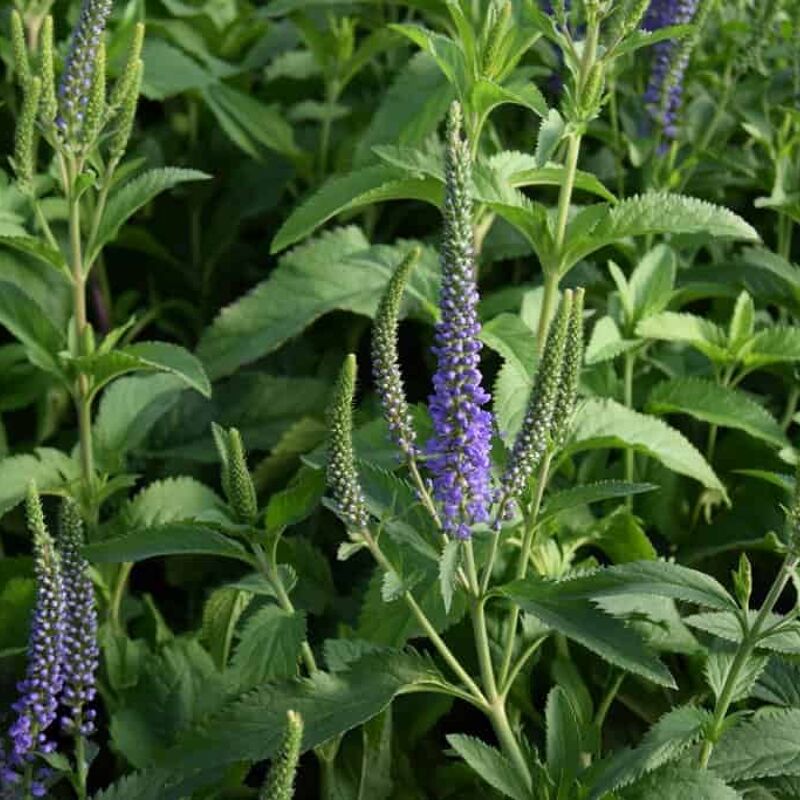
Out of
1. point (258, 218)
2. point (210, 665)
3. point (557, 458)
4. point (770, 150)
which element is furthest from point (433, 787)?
point (258, 218)

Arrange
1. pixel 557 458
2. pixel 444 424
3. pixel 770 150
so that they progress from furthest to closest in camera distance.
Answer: pixel 770 150, pixel 557 458, pixel 444 424

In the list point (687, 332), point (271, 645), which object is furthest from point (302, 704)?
point (687, 332)

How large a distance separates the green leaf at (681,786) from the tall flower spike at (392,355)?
591 mm

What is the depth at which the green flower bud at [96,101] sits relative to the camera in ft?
7.69

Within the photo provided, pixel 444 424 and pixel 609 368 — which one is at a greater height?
Result: pixel 444 424

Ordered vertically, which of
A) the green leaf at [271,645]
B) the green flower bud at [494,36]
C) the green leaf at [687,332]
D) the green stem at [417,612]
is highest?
the green flower bud at [494,36]

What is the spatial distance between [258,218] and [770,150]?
1.43 metres

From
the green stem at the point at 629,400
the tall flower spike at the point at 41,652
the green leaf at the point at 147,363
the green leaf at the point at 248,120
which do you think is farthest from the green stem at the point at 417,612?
the green leaf at the point at 248,120

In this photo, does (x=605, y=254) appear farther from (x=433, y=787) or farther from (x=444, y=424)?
(x=444, y=424)

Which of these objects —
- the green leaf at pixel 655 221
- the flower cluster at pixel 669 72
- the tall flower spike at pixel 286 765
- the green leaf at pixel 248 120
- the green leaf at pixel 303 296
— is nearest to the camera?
the tall flower spike at pixel 286 765

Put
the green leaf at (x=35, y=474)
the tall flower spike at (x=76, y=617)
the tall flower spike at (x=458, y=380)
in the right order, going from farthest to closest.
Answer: the green leaf at (x=35, y=474) < the tall flower spike at (x=76, y=617) < the tall flower spike at (x=458, y=380)

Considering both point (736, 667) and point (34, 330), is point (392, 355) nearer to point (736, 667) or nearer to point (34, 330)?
point (736, 667)

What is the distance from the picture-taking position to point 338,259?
117 inches

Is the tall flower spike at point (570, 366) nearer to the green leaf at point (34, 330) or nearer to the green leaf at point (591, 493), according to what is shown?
the green leaf at point (591, 493)
